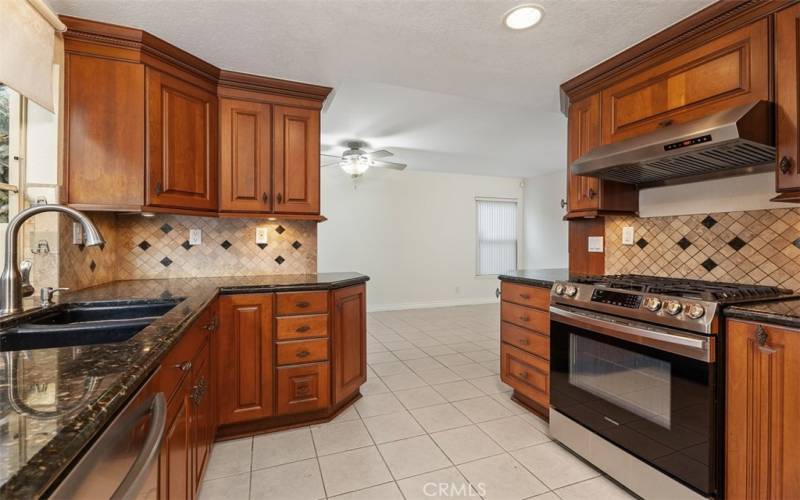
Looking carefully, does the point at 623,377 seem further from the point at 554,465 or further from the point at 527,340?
the point at 527,340

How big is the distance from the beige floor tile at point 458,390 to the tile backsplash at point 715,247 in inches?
54.2

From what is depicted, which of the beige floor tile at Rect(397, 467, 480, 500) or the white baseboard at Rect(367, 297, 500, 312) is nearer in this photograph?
the beige floor tile at Rect(397, 467, 480, 500)

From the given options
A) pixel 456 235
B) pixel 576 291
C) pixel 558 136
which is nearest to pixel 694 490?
pixel 576 291

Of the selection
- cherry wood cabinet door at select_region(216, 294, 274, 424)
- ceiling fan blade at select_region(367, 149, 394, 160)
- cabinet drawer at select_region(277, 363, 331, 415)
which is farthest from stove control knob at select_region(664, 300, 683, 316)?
ceiling fan blade at select_region(367, 149, 394, 160)

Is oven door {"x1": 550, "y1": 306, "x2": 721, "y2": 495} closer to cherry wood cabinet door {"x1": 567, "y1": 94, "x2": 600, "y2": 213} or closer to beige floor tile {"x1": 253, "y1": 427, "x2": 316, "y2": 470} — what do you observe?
cherry wood cabinet door {"x1": 567, "y1": 94, "x2": 600, "y2": 213}

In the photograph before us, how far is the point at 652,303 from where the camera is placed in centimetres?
166

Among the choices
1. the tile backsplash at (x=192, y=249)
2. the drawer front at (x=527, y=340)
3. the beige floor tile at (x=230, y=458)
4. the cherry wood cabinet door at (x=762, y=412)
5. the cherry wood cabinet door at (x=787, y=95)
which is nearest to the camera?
the cherry wood cabinet door at (x=762, y=412)

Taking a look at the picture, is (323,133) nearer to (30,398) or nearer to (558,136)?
(558,136)

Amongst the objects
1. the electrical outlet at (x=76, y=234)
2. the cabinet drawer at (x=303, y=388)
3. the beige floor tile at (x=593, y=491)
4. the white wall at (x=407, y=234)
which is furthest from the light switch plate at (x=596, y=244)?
the white wall at (x=407, y=234)

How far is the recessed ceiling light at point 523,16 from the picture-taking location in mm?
1784

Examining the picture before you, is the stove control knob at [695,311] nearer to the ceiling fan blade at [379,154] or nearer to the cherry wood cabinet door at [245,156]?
the cherry wood cabinet door at [245,156]

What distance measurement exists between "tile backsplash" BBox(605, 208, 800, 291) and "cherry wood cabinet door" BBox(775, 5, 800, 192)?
1.23 feet

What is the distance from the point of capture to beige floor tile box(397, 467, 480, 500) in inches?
68.9

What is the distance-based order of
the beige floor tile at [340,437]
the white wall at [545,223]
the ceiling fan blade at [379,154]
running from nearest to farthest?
the beige floor tile at [340,437]
the ceiling fan blade at [379,154]
the white wall at [545,223]
